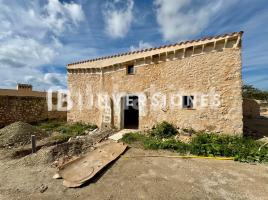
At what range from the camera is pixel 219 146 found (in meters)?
6.96

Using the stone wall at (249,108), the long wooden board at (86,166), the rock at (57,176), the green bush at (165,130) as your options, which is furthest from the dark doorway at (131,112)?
the stone wall at (249,108)

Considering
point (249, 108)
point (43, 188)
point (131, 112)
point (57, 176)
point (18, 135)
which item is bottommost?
point (43, 188)

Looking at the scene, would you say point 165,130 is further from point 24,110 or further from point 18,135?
point 24,110

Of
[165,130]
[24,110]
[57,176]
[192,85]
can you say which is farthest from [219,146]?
[24,110]

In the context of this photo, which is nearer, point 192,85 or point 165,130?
point 192,85

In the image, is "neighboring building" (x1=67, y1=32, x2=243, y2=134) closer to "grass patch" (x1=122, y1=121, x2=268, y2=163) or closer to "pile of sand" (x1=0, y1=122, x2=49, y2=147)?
"grass patch" (x1=122, y1=121, x2=268, y2=163)

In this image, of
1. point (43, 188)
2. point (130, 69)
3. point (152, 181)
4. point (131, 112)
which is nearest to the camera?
point (43, 188)

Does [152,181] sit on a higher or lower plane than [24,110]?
lower

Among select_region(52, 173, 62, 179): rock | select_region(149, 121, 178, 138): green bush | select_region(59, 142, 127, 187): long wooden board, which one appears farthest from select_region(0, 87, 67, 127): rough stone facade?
select_region(149, 121, 178, 138): green bush

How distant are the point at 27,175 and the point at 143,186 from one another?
147 inches

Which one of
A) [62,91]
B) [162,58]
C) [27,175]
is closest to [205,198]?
[27,175]

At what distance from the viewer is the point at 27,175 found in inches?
216

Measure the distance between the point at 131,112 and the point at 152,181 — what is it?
9.40 meters

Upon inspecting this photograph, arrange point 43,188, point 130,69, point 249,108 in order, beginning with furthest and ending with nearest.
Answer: point 249,108, point 130,69, point 43,188
